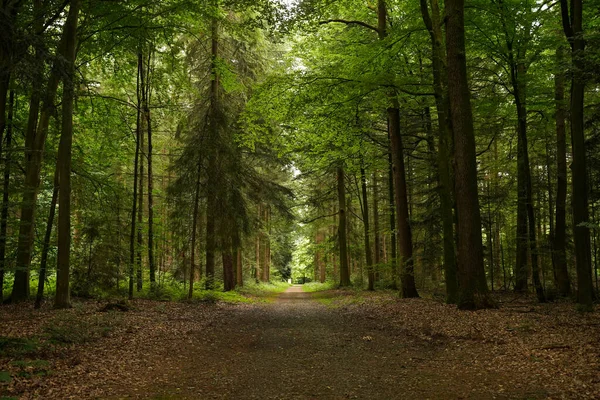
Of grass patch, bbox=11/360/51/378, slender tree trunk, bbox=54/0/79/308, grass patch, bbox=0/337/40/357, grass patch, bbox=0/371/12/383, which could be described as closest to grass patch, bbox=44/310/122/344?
grass patch, bbox=0/337/40/357

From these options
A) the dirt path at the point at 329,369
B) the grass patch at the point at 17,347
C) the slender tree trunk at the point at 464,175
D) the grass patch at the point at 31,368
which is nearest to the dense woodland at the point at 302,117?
Answer: the slender tree trunk at the point at 464,175

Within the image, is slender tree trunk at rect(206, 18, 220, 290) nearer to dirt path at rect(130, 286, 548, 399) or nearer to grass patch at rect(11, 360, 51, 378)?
dirt path at rect(130, 286, 548, 399)

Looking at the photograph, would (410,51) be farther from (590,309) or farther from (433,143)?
(590,309)

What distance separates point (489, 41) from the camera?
40.9 feet

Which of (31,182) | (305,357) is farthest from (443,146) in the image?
(31,182)

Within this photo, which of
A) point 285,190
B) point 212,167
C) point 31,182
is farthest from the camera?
point 285,190

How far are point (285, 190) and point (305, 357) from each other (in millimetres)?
15114

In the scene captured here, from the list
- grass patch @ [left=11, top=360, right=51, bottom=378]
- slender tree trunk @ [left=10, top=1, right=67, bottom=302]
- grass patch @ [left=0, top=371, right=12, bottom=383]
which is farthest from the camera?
slender tree trunk @ [left=10, top=1, right=67, bottom=302]

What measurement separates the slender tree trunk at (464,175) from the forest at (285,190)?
0.04 metres

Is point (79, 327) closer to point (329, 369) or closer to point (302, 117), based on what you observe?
point (329, 369)

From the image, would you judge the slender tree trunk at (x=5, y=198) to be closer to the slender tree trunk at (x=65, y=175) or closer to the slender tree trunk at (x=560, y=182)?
the slender tree trunk at (x=65, y=175)

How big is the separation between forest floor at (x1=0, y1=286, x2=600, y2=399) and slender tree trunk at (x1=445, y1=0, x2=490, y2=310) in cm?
74

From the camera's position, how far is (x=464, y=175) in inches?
393

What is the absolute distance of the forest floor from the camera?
16.7 ft
